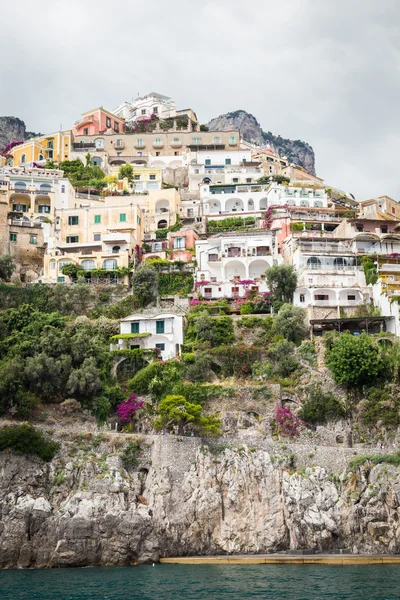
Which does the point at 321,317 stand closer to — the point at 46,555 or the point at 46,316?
the point at 46,316

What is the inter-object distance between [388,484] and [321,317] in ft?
62.6

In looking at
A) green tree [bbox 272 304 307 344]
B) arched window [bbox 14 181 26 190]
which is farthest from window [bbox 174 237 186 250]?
arched window [bbox 14 181 26 190]

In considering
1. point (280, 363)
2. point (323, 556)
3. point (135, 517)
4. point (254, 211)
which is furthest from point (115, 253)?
point (323, 556)

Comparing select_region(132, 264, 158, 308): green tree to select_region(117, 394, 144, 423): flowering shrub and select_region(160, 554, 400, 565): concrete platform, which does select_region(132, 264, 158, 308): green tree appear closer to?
select_region(117, 394, 144, 423): flowering shrub

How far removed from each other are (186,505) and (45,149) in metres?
66.2

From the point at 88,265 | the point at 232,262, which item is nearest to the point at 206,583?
the point at 232,262

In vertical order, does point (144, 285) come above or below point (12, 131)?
below

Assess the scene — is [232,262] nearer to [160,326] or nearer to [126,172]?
[160,326]

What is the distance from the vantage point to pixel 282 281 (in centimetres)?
6372

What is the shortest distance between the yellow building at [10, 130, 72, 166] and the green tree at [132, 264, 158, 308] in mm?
38037

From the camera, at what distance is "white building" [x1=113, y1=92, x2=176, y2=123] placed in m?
120

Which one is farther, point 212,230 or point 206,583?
point 212,230

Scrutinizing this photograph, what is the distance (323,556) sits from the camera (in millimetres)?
43156

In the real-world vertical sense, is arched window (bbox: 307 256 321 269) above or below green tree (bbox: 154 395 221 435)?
above
